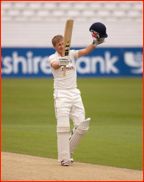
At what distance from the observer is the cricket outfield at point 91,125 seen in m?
5.79

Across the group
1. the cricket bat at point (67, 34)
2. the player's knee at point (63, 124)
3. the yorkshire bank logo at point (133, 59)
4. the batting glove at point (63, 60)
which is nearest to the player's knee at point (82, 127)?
the player's knee at point (63, 124)

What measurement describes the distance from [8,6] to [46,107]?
14561 mm

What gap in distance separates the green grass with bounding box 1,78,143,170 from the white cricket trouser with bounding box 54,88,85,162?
1.80ft

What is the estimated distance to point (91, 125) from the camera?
8.70m

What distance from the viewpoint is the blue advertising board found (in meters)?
20.3

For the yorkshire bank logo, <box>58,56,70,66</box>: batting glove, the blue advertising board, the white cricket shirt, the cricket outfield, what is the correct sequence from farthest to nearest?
1. the yorkshire bank logo
2. the blue advertising board
3. the cricket outfield
4. the white cricket shirt
5. <box>58,56,70,66</box>: batting glove

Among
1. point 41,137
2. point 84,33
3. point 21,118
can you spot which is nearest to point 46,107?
point 21,118

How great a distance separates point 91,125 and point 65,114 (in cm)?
384

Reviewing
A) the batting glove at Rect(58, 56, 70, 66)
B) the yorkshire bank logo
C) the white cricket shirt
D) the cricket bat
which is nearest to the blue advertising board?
the yorkshire bank logo

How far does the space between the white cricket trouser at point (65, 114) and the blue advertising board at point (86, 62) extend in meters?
15.3

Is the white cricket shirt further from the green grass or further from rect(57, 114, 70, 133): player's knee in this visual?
the green grass

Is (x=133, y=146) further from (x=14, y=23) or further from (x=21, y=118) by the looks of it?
(x=14, y=23)

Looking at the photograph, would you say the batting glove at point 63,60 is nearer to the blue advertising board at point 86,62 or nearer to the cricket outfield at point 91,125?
the cricket outfield at point 91,125

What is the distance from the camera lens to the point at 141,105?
38.4ft
